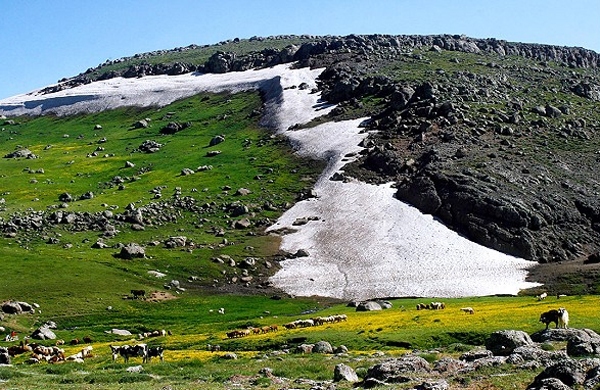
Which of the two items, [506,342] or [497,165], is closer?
[506,342]

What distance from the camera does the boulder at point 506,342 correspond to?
37125 millimetres

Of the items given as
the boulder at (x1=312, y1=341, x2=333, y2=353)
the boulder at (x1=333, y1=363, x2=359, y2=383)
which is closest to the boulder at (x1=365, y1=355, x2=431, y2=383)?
the boulder at (x1=333, y1=363, x2=359, y2=383)

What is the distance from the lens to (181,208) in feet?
519

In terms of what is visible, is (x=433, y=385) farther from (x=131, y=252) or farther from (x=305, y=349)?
(x=131, y=252)

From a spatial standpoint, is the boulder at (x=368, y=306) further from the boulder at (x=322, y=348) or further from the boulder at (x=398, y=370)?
the boulder at (x=398, y=370)

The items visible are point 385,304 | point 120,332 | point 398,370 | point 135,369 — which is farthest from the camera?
point 385,304

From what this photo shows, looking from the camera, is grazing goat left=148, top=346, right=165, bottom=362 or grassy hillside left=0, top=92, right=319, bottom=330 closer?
grazing goat left=148, top=346, right=165, bottom=362

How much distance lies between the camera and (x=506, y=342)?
37.6 metres

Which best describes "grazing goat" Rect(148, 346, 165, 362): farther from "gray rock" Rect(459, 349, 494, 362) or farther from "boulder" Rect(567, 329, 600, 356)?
"boulder" Rect(567, 329, 600, 356)

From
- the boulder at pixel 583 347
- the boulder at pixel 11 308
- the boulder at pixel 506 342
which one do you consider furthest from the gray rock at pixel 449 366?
the boulder at pixel 11 308

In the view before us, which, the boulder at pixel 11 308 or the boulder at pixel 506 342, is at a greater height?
the boulder at pixel 506 342

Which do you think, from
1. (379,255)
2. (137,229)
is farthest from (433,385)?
(137,229)

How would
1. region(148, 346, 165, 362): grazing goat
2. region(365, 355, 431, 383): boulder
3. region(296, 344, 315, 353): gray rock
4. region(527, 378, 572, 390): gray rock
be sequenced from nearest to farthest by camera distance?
1. region(527, 378, 572, 390): gray rock
2. region(365, 355, 431, 383): boulder
3. region(296, 344, 315, 353): gray rock
4. region(148, 346, 165, 362): grazing goat

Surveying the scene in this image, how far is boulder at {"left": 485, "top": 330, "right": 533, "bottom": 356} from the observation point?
122 feet
